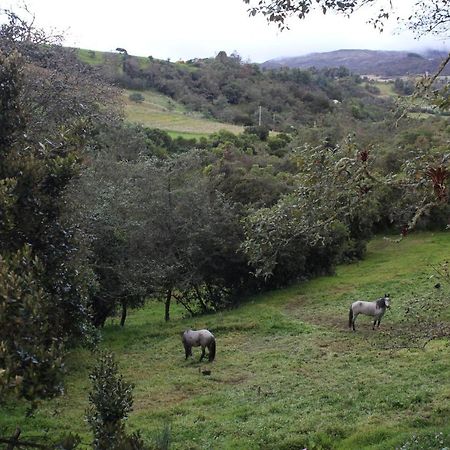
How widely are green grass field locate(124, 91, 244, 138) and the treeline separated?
3.15 meters

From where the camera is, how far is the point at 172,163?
28453 mm

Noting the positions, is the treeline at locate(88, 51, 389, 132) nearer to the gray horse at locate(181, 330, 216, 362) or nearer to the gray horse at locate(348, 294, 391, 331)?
the gray horse at locate(348, 294, 391, 331)

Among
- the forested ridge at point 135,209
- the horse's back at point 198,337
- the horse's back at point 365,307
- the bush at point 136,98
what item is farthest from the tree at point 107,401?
the bush at point 136,98

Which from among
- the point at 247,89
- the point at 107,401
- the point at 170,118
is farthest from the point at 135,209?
the point at 247,89

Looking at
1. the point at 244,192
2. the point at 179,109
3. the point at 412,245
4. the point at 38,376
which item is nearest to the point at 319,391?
the point at 38,376

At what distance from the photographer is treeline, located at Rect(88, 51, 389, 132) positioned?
7538cm

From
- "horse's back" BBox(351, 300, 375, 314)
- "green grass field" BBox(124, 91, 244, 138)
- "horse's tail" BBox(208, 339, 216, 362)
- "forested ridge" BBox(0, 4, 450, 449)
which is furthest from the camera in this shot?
"green grass field" BBox(124, 91, 244, 138)

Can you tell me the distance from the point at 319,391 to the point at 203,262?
13638mm

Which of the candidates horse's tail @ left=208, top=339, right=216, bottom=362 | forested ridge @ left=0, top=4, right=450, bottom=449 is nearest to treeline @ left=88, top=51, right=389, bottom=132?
forested ridge @ left=0, top=4, right=450, bottom=449

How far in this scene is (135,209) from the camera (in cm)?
2464

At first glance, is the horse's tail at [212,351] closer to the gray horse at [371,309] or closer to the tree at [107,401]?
the gray horse at [371,309]

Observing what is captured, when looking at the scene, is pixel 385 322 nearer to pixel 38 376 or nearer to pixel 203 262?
pixel 203 262

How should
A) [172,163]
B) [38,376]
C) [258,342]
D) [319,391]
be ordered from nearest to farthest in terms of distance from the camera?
[38,376] < [319,391] < [258,342] < [172,163]

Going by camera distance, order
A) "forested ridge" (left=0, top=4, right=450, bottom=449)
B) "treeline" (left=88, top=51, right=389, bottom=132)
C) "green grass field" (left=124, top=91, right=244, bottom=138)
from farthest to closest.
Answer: "treeline" (left=88, top=51, right=389, bottom=132) → "green grass field" (left=124, top=91, right=244, bottom=138) → "forested ridge" (left=0, top=4, right=450, bottom=449)
